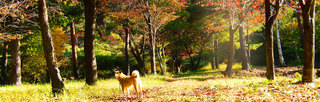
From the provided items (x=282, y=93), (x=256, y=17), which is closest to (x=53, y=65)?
(x=282, y=93)

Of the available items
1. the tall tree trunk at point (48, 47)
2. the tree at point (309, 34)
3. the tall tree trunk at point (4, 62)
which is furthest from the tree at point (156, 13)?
the tall tree trunk at point (4, 62)

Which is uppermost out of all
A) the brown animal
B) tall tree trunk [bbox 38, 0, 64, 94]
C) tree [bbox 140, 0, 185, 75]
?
tree [bbox 140, 0, 185, 75]

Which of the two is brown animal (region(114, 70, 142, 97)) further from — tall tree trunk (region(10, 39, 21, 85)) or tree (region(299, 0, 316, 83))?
tall tree trunk (region(10, 39, 21, 85))

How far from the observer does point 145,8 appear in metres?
12.7

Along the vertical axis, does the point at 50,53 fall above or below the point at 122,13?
below

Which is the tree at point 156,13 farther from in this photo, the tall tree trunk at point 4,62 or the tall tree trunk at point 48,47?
the tall tree trunk at point 4,62

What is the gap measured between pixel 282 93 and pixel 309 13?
2.37 meters

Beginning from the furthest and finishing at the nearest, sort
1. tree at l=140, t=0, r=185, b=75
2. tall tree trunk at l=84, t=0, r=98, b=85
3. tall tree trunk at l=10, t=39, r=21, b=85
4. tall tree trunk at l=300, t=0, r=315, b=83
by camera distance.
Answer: tree at l=140, t=0, r=185, b=75 < tall tree trunk at l=10, t=39, r=21, b=85 < tall tree trunk at l=84, t=0, r=98, b=85 < tall tree trunk at l=300, t=0, r=315, b=83

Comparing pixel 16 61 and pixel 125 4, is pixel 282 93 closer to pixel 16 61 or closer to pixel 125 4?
pixel 125 4

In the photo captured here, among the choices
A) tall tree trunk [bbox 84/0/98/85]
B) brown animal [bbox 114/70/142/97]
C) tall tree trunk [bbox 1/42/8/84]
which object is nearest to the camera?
brown animal [bbox 114/70/142/97]

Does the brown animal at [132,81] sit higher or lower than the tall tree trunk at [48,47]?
lower

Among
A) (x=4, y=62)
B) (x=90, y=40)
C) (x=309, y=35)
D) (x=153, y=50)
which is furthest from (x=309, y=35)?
(x=4, y=62)

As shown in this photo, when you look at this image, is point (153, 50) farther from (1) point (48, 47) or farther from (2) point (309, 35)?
(2) point (309, 35)

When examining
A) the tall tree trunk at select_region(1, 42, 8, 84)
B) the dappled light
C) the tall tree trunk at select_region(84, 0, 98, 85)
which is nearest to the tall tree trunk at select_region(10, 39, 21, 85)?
the dappled light
